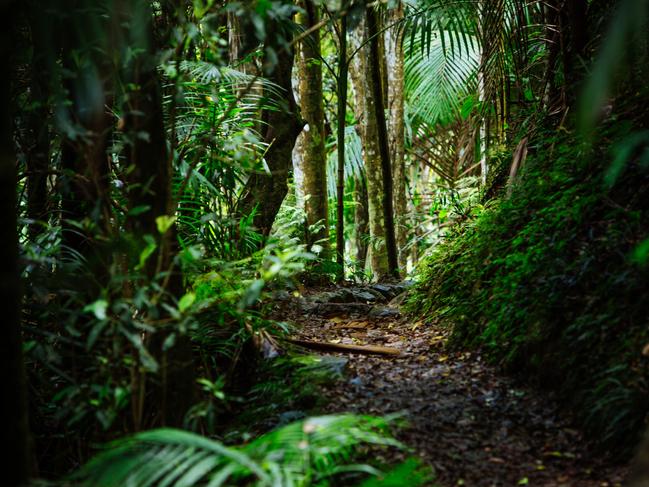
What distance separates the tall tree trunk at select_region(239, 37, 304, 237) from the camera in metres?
5.23

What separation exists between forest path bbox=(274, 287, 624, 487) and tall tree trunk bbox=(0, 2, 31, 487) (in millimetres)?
1425

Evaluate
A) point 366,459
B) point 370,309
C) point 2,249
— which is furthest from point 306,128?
point 2,249

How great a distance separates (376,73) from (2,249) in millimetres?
5334

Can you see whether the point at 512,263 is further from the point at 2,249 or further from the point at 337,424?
the point at 2,249

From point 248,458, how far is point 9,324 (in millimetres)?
739

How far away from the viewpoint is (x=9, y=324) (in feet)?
5.08

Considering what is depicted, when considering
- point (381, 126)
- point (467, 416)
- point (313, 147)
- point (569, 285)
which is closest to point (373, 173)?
point (313, 147)

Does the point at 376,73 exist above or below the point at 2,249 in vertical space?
above

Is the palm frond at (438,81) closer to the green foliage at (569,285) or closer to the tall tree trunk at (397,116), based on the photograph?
the tall tree trunk at (397,116)

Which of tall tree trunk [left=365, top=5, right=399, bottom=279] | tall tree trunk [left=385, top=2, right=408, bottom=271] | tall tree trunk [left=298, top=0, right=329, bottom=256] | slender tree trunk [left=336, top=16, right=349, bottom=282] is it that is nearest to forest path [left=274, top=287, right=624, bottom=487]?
tall tree trunk [left=365, top=5, right=399, bottom=279]

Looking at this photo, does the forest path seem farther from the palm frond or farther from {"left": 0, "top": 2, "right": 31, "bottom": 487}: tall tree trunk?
the palm frond

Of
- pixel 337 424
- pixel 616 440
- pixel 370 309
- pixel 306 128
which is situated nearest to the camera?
pixel 337 424

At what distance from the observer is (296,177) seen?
7.25 m

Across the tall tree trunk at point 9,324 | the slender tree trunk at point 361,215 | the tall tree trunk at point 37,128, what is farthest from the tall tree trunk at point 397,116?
the tall tree trunk at point 9,324
